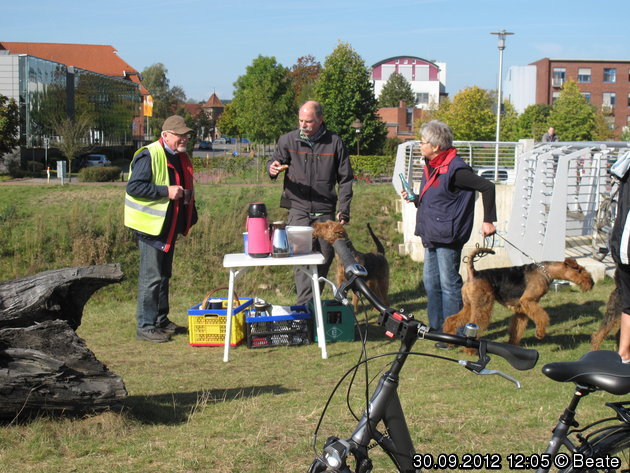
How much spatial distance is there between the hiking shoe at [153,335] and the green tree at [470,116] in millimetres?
48007

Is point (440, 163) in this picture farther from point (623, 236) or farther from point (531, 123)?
point (531, 123)

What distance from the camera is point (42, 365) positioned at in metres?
4.24

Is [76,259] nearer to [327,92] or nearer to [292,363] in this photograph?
[292,363]

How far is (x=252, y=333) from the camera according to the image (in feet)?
23.8

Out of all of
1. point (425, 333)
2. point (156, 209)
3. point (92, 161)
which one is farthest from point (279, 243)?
point (92, 161)

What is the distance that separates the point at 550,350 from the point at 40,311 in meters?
4.75

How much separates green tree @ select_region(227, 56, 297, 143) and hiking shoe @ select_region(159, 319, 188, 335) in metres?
49.6

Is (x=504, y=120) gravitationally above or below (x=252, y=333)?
above

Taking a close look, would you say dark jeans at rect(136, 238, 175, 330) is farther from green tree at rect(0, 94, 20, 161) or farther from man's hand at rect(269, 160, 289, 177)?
green tree at rect(0, 94, 20, 161)

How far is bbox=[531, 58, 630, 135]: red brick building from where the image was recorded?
10138cm

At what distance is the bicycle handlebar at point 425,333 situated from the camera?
2209mm

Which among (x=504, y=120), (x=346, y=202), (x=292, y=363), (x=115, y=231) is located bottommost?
(x=292, y=363)

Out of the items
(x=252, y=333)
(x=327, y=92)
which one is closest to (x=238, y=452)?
(x=252, y=333)

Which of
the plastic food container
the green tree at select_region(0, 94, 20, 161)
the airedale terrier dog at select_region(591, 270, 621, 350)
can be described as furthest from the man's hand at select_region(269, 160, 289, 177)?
the green tree at select_region(0, 94, 20, 161)
